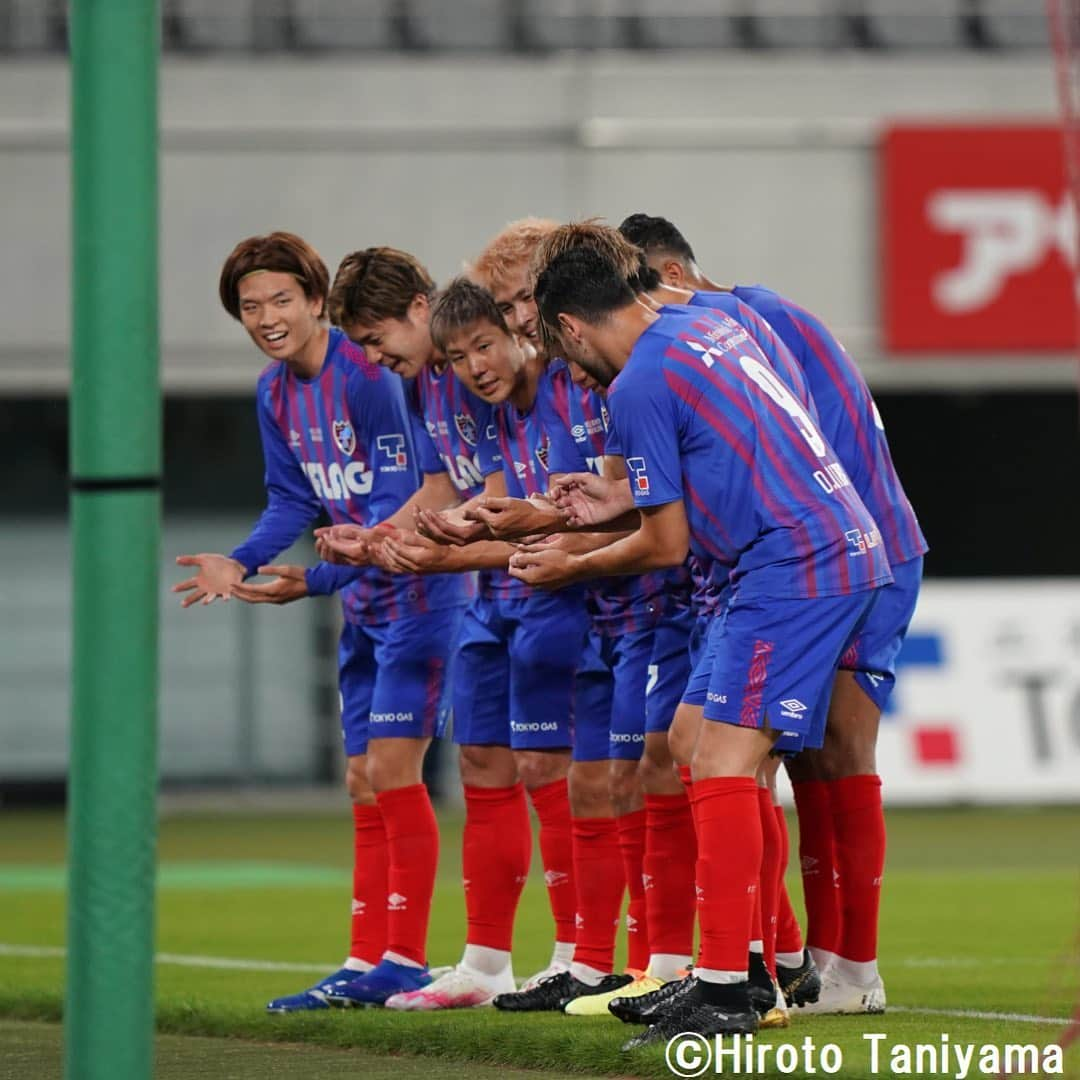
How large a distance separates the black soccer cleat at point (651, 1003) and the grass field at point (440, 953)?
52 mm

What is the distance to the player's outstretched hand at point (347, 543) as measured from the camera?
614 cm

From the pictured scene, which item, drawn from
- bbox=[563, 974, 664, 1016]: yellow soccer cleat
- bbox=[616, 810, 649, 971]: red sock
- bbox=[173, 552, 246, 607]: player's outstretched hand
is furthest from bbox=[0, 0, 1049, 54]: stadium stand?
bbox=[563, 974, 664, 1016]: yellow soccer cleat

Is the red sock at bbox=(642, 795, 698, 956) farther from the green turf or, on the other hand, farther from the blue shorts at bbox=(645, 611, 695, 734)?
the green turf

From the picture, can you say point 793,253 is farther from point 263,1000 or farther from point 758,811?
point 758,811

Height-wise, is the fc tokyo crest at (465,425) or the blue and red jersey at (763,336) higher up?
the blue and red jersey at (763,336)

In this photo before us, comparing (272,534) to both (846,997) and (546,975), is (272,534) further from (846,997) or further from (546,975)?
(846,997)

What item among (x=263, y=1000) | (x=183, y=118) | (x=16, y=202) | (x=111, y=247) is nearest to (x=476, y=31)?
(x=183, y=118)

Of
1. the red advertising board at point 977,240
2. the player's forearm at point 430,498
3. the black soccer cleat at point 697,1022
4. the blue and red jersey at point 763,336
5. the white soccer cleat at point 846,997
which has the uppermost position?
the red advertising board at point 977,240

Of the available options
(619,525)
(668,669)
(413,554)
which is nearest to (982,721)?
(668,669)

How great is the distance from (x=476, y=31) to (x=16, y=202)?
3.69m

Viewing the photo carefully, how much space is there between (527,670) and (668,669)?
1.75 feet

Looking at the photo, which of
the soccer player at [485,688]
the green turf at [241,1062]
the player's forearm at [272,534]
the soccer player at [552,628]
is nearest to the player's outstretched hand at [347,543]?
the soccer player at [485,688]

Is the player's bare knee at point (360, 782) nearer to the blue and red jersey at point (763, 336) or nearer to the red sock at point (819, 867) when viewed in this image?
the red sock at point (819, 867)

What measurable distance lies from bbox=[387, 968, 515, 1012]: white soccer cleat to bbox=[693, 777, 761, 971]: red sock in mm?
1340
